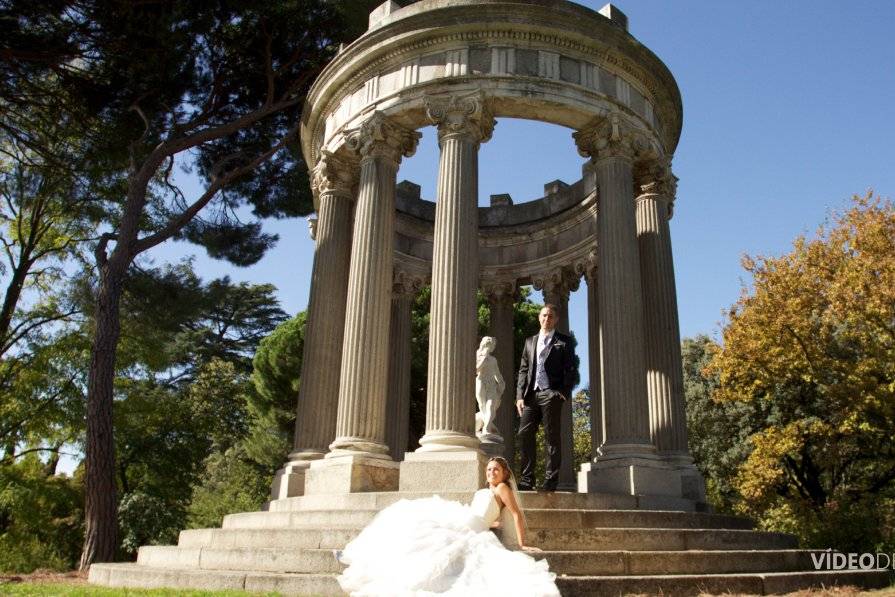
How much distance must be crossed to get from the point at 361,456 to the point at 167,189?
70.8 ft

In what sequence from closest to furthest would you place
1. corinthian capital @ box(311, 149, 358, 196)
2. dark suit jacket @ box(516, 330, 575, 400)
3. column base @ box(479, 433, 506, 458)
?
dark suit jacket @ box(516, 330, 575, 400) < corinthian capital @ box(311, 149, 358, 196) < column base @ box(479, 433, 506, 458)

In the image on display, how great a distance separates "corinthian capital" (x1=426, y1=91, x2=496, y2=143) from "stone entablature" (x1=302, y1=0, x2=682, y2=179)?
305mm

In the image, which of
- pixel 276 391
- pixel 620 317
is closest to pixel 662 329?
pixel 620 317

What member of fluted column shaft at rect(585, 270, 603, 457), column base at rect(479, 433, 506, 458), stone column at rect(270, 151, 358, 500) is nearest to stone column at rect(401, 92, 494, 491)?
stone column at rect(270, 151, 358, 500)

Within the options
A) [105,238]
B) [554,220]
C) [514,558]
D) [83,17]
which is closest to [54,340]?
[105,238]

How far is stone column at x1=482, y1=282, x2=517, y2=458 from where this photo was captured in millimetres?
24859

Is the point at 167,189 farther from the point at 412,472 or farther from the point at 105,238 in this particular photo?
the point at 412,472

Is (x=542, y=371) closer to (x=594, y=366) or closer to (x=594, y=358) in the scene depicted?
(x=594, y=366)

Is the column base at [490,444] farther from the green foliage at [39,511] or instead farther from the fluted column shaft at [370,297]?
the green foliage at [39,511]

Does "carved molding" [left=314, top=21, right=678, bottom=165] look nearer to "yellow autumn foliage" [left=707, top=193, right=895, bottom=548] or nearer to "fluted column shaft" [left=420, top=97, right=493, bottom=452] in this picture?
"fluted column shaft" [left=420, top=97, right=493, bottom=452]

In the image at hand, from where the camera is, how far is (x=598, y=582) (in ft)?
34.6

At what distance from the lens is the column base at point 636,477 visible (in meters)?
16.9

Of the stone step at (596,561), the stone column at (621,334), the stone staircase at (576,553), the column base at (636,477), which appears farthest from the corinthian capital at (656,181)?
the stone step at (596,561)

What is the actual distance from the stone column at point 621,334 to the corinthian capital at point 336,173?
725cm
